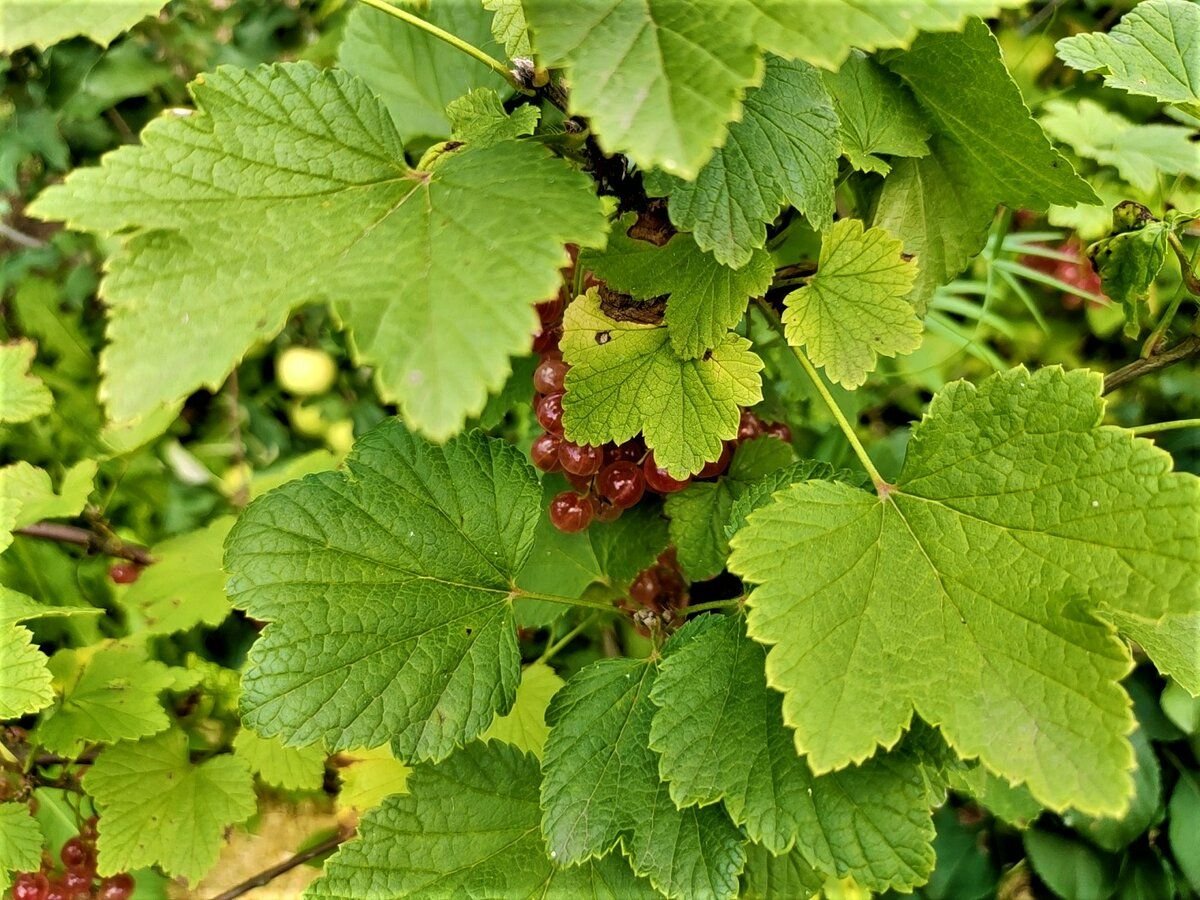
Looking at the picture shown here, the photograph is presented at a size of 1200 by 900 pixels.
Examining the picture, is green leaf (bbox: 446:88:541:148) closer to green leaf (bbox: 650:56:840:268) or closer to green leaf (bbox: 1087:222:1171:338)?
green leaf (bbox: 650:56:840:268)

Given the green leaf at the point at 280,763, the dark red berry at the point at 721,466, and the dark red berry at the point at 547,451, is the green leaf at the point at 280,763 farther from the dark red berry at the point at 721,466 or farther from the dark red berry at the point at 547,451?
the dark red berry at the point at 721,466

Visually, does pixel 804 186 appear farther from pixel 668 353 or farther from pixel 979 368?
pixel 979 368

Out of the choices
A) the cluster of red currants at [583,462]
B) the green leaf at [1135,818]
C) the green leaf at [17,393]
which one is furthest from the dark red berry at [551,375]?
the green leaf at [1135,818]

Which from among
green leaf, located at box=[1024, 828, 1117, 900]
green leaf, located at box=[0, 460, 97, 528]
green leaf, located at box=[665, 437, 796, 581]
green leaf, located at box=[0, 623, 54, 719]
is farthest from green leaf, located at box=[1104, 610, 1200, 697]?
green leaf, located at box=[0, 460, 97, 528]

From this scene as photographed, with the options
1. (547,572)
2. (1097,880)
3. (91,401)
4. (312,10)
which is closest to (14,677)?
(547,572)

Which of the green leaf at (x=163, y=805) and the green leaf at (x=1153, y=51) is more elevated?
the green leaf at (x=1153, y=51)
